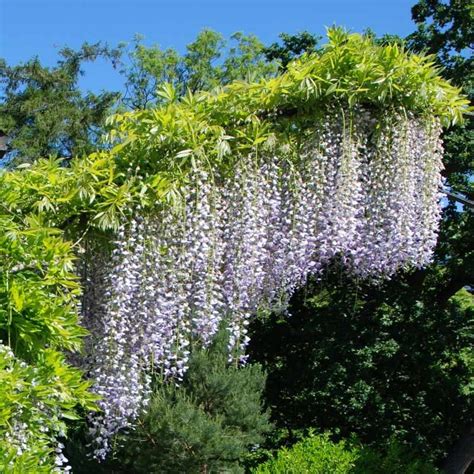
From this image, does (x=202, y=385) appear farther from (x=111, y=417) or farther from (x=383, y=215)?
(x=383, y=215)

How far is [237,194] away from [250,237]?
218mm

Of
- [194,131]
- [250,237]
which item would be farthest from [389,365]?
[194,131]

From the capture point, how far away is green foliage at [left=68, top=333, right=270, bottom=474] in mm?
6398

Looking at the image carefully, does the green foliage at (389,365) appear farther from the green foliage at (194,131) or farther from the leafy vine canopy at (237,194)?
the green foliage at (194,131)

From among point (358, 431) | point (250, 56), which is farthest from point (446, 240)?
point (250, 56)

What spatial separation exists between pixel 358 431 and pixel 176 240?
6832mm

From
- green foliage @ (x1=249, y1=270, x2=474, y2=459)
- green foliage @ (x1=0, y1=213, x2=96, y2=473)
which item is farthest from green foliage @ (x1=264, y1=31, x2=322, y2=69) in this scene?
green foliage @ (x1=0, y1=213, x2=96, y2=473)

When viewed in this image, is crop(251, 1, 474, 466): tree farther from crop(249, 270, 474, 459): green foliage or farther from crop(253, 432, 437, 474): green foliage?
crop(253, 432, 437, 474): green foliage

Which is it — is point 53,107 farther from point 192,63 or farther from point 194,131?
point 194,131

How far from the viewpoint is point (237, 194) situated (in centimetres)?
363

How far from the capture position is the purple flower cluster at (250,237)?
3551 mm

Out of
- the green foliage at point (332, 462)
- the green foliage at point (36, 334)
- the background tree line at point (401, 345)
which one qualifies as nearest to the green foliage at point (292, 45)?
the background tree line at point (401, 345)

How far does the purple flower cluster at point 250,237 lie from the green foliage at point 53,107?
14326 millimetres

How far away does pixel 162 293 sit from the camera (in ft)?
11.8
